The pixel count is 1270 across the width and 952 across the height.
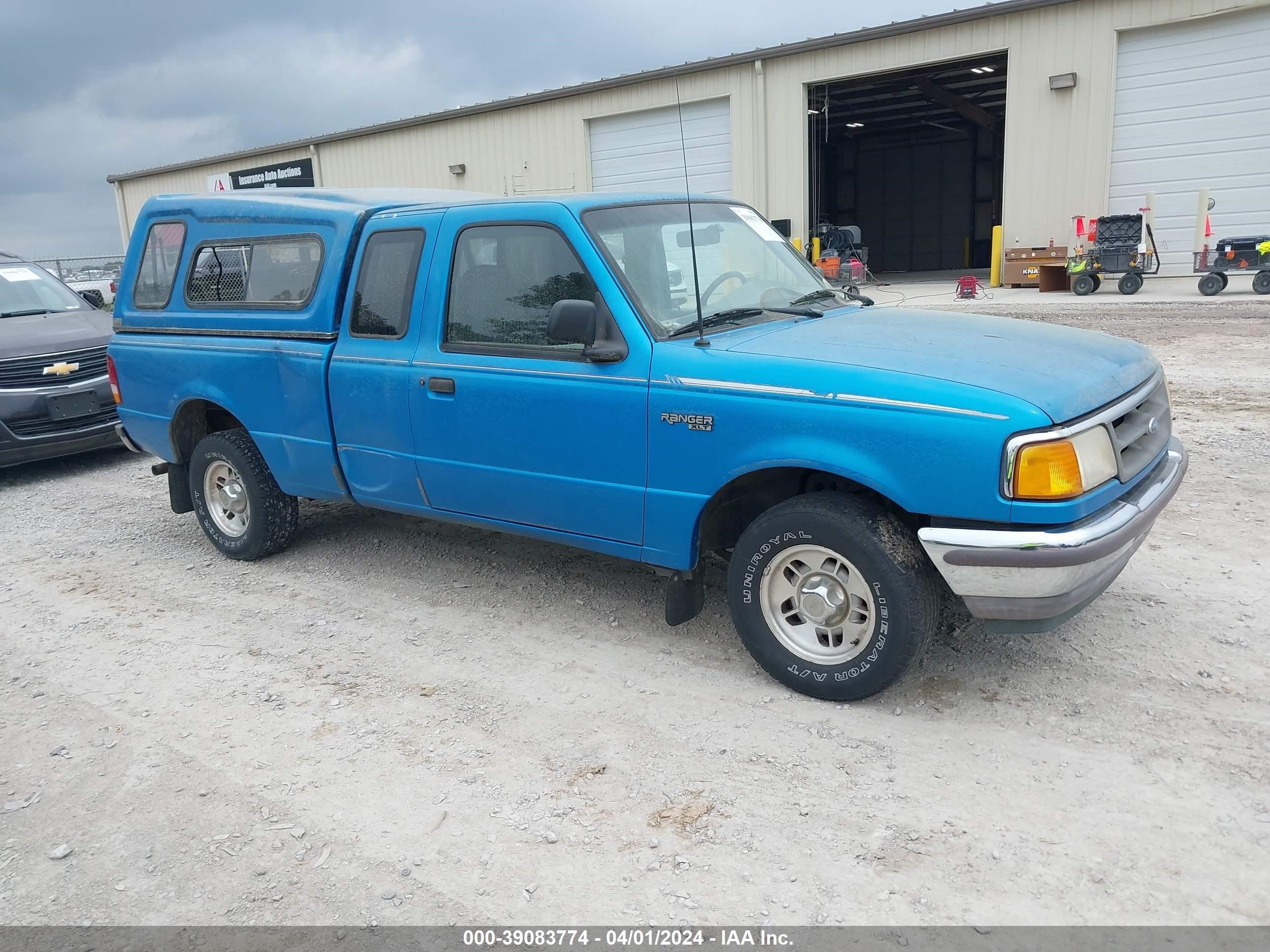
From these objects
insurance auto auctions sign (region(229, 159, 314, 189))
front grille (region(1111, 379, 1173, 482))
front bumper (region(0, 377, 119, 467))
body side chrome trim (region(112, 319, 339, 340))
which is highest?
insurance auto auctions sign (region(229, 159, 314, 189))

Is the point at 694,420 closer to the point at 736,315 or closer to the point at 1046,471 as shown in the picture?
the point at 736,315

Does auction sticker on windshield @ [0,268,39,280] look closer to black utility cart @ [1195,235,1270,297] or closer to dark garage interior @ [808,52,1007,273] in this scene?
black utility cart @ [1195,235,1270,297]

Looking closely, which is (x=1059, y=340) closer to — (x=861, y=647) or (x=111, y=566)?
(x=861, y=647)

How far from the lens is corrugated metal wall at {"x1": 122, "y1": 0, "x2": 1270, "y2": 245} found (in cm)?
1842

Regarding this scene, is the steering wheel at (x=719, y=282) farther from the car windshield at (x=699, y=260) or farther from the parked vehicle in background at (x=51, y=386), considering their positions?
the parked vehicle in background at (x=51, y=386)

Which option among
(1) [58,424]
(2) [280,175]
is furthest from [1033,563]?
(2) [280,175]

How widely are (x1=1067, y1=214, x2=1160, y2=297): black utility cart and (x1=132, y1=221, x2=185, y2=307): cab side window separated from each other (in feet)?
52.2

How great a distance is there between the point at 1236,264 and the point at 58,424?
54.0 feet

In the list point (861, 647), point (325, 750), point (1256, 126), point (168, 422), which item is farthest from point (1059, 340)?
point (1256, 126)

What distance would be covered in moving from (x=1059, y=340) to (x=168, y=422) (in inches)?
198

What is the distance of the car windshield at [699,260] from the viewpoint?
4137 millimetres

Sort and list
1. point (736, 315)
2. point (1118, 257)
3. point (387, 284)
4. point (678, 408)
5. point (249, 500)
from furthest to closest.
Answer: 1. point (1118, 257)
2. point (249, 500)
3. point (387, 284)
4. point (736, 315)
5. point (678, 408)

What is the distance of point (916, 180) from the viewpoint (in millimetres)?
38406

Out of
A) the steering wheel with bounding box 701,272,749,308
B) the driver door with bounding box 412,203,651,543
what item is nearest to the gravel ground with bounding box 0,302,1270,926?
the driver door with bounding box 412,203,651,543
